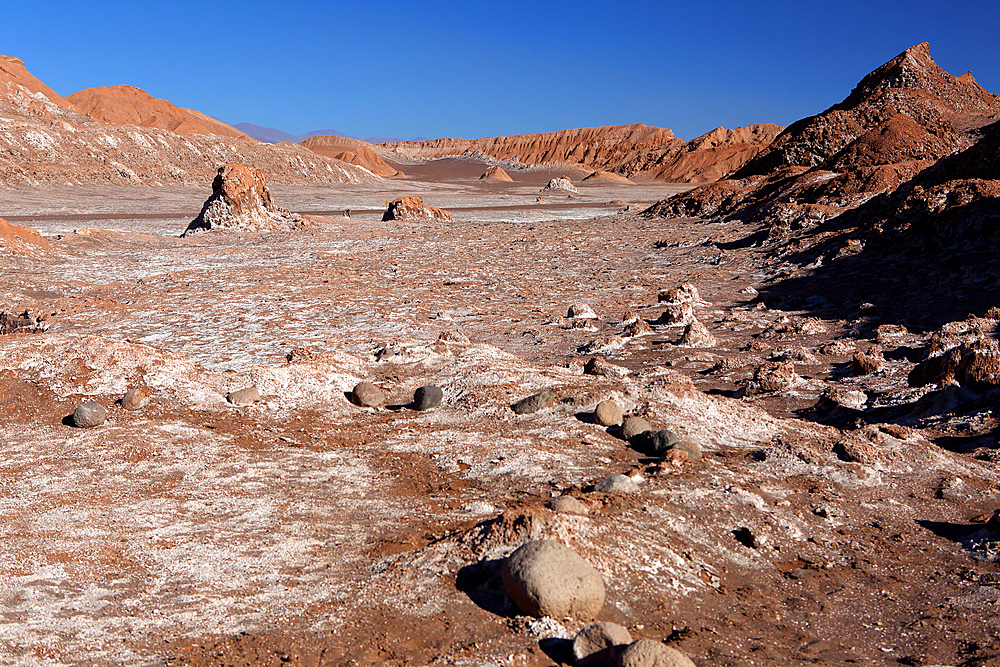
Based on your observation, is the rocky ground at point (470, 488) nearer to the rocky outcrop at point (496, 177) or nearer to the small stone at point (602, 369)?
the small stone at point (602, 369)

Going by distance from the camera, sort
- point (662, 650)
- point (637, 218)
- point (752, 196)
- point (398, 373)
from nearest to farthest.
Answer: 1. point (662, 650)
2. point (398, 373)
3. point (752, 196)
4. point (637, 218)

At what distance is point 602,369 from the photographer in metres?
6.88

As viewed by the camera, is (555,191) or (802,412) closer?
(802,412)

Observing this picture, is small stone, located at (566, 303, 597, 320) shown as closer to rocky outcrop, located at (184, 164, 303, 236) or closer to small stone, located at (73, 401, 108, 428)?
small stone, located at (73, 401, 108, 428)

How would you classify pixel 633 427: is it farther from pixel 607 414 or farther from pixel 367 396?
pixel 367 396

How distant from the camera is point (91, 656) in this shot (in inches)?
107

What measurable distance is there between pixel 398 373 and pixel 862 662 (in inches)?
177

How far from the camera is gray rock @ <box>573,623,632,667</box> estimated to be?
2.66 m

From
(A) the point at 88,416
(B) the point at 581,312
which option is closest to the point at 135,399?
(A) the point at 88,416

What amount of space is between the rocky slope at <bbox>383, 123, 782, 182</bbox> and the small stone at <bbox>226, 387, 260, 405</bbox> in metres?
62.9

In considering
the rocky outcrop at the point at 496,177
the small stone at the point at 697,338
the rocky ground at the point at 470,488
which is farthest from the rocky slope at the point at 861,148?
the rocky outcrop at the point at 496,177

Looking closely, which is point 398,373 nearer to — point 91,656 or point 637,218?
point 91,656

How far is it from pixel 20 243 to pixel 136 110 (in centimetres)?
7174

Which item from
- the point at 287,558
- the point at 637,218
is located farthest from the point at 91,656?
the point at 637,218
